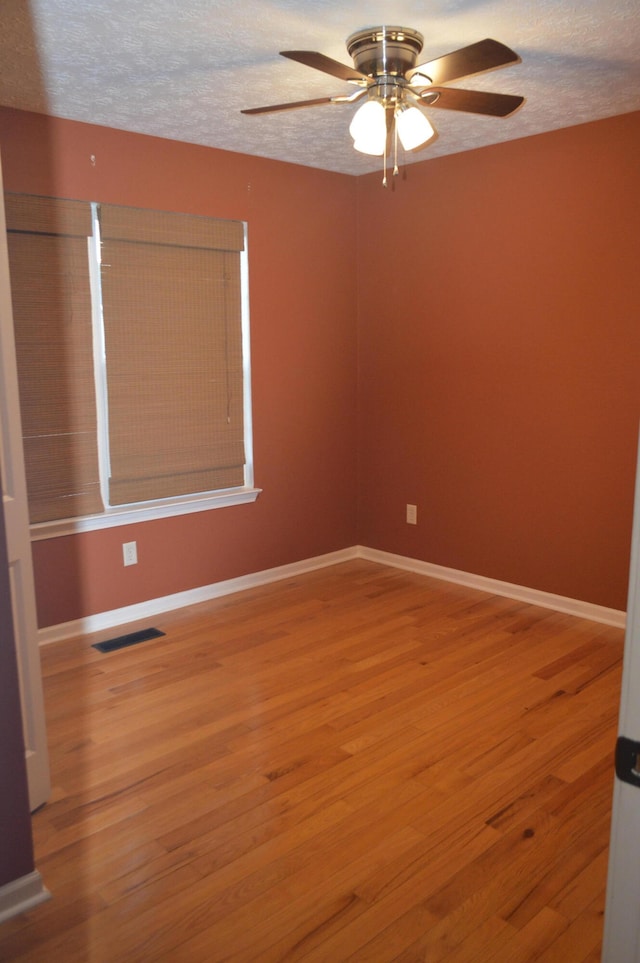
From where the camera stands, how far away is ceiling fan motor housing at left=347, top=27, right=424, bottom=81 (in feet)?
7.86

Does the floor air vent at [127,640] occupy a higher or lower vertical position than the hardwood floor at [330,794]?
higher

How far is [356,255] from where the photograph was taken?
4605 millimetres

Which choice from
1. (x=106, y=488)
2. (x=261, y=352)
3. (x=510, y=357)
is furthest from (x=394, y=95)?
(x=106, y=488)

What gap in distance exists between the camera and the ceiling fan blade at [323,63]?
6.66 feet

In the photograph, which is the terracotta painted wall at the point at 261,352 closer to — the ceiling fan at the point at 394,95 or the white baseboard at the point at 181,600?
the white baseboard at the point at 181,600

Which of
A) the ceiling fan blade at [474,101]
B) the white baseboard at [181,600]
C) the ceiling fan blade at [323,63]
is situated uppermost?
the ceiling fan blade at [323,63]

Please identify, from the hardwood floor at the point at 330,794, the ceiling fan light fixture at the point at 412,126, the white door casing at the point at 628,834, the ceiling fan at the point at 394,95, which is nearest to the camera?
the white door casing at the point at 628,834

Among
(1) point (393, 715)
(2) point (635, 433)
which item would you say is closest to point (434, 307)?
(2) point (635, 433)

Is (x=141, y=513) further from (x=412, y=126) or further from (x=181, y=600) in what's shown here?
(x=412, y=126)

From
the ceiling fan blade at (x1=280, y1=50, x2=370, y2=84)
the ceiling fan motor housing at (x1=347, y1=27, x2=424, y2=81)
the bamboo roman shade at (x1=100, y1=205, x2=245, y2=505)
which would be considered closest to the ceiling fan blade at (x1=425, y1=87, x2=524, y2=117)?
the ceiling fan motor housing at (x1=347, y1=27, x2=424, y2=81)

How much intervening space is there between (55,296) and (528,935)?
9.81ft

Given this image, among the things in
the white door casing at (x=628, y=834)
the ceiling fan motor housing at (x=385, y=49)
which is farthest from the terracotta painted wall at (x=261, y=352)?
the white door casing at (x=628, y=834)

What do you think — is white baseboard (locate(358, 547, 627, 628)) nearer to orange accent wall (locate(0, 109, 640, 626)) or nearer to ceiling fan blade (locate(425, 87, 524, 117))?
orange accent wall (locate(0, 109, 640, 626))

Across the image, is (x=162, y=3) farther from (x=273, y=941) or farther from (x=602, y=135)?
(x=273, y=941)
